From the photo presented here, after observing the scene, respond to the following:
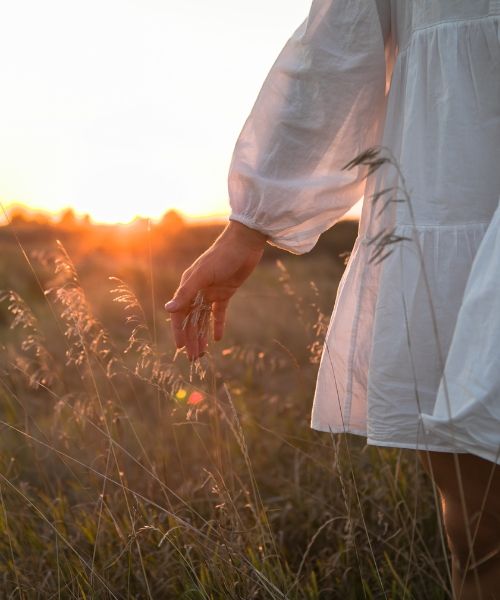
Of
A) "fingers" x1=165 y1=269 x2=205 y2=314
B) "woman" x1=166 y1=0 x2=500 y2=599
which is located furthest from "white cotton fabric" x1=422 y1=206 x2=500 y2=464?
"fingers" x1=165 y1=269 x2=205 y2=314

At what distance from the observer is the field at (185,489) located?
180cm

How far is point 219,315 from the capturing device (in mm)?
1772

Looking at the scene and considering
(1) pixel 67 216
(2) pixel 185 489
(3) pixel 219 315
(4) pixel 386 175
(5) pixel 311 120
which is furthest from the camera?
(1) pixel 67 216

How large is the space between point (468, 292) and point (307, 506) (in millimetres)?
1848

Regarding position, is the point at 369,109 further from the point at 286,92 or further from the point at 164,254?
the point at 164,254

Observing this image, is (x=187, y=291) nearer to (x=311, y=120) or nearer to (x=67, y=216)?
(x=311, y=120)

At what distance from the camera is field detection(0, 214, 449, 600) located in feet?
5.92

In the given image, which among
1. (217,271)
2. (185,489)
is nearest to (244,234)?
(217,271)

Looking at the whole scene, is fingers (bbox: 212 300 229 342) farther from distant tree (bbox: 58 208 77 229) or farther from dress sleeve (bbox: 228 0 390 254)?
distant tree (bbox: 58 208 77 229)

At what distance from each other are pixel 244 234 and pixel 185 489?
54.6 inches

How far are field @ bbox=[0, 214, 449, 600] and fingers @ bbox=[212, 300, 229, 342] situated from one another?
116 millimetres

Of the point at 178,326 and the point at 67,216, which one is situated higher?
the point at 178,326

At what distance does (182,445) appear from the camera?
12.5 feet

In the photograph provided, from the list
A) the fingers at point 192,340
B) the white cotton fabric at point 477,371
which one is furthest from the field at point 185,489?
the white cotton fabric at point 477,371
